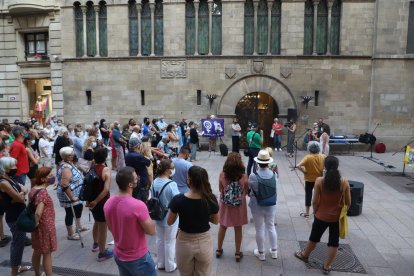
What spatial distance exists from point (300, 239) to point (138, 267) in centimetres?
390

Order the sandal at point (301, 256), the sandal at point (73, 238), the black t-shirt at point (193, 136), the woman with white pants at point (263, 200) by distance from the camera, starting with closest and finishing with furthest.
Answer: the woman with white pants at point (263, 200) → the sandal at point (301, 256) → the sandal at point (73, 238) → the black t-shirt at point (193, 136)

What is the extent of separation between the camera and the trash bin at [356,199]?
7.67m

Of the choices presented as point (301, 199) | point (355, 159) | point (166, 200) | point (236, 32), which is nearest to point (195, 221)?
point (166, 200)

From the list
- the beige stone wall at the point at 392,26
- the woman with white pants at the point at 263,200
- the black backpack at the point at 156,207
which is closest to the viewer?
A: the black backpack at the point at 156,207

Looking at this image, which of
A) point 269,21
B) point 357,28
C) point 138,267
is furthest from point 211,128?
point 138,267

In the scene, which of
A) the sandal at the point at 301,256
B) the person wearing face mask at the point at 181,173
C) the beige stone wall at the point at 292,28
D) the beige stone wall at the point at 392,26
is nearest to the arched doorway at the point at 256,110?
the beige stone wall at the point at 292,28

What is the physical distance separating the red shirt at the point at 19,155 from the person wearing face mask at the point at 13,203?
228 cm

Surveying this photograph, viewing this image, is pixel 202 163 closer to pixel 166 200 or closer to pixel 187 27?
pixel 187 27

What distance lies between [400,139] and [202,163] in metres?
11.3

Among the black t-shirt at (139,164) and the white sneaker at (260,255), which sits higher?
the black t-shirt at (139,164)

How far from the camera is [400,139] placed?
17.9m

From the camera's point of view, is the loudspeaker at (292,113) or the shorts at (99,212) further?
the loudspeaker at (292,113)

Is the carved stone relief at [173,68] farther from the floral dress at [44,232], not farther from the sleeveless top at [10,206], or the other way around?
the floral dress at [44,232]

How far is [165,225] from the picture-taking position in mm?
5094
